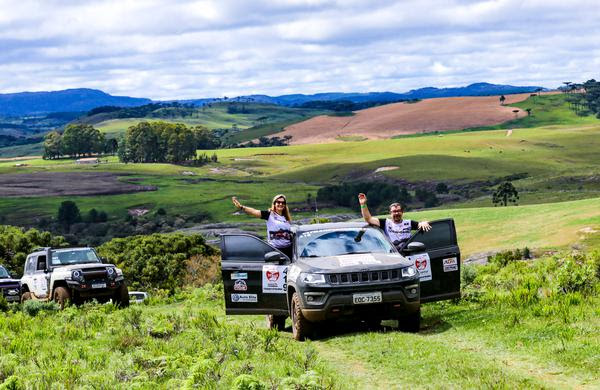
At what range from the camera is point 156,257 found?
44.9 m

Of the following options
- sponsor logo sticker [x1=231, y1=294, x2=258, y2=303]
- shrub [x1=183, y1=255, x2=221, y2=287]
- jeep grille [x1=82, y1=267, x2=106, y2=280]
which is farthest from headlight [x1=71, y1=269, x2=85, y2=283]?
shrub [x1=183, y1=255, x2=221, y2=287]

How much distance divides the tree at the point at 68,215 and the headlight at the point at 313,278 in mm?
138357

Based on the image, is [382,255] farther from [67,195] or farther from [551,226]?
[67,195]

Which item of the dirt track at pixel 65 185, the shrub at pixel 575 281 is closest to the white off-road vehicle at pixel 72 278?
the shrub at pixel 575 281

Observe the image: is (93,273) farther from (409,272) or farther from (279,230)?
(409,272)

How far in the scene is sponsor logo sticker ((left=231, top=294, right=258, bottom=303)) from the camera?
545 inches

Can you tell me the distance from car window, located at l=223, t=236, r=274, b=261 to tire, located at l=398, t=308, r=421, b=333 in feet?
9.08

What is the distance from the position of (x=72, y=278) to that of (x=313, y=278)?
36.5ft

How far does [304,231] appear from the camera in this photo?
45.0 ft

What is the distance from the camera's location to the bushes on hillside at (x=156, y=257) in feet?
143

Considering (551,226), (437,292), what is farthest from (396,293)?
(551,226)

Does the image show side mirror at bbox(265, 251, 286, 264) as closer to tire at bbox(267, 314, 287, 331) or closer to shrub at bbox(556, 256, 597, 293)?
tire at bbox(267, 314, 287, 331)

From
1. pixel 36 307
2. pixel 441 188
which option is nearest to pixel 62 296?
pixel 36 307

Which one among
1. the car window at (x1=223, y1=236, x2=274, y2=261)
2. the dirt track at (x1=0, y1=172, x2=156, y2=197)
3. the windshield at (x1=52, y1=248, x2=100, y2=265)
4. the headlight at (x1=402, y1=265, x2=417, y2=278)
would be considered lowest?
the dirt track at (x1=0, y1=172, x2=156, y2=197)
